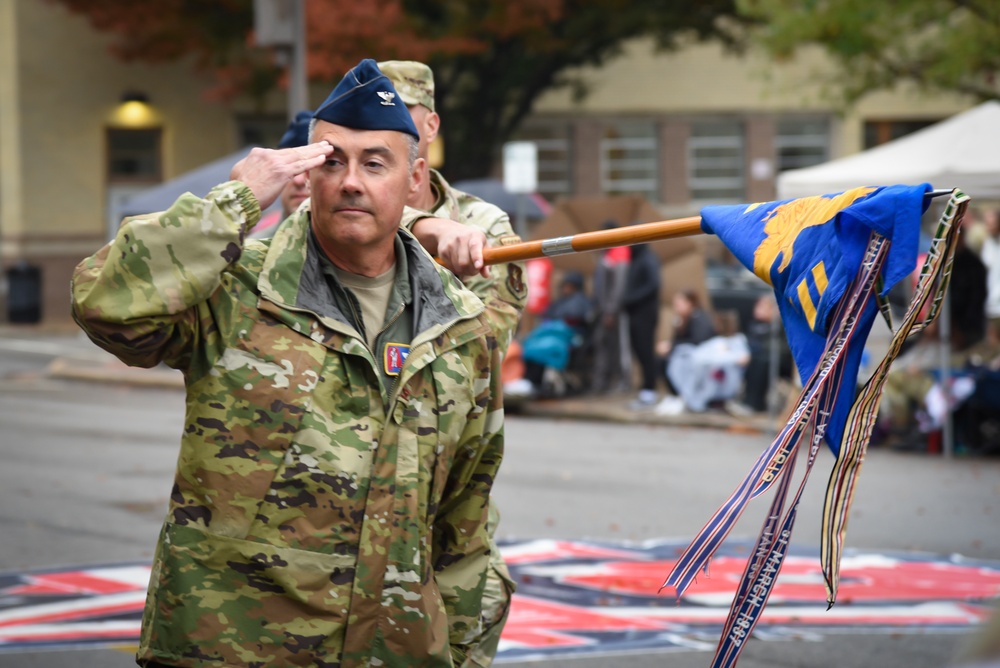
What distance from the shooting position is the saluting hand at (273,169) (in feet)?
10.3

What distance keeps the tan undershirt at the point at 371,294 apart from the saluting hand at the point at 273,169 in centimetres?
28

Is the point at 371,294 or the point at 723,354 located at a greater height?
the point at 371,294

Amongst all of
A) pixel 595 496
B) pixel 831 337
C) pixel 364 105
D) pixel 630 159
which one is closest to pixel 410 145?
pixel 364 105

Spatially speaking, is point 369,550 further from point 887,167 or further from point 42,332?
point 42,332

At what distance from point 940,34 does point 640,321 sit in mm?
4564

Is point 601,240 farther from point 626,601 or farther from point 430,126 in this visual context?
point 626,601

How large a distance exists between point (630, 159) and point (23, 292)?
48.2 ft

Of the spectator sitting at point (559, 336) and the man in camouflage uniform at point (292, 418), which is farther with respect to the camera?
the spectator sitting at point (559, 336)

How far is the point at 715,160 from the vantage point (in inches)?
1423

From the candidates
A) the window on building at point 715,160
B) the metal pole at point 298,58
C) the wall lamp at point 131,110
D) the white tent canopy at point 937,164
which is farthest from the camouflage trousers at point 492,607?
the window on building at point 715,160

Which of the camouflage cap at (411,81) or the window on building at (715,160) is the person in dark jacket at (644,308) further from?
the window on building at (715,160)

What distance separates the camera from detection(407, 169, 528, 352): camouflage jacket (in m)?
4.12

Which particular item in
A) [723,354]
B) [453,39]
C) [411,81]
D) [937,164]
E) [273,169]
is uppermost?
[453,39]

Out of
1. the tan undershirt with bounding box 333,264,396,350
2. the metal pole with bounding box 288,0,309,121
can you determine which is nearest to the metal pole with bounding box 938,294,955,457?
the metal pole with bounding box 288,0,309,121
